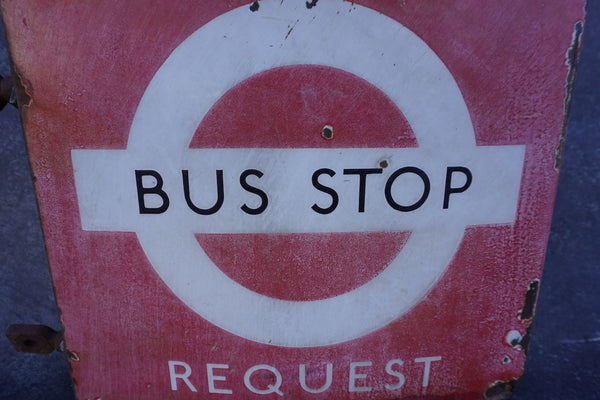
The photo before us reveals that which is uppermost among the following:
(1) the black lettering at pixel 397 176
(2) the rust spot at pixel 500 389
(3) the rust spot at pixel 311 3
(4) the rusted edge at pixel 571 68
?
(3) the rust spot at pixel 311 3

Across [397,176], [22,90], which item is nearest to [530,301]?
[397,176]

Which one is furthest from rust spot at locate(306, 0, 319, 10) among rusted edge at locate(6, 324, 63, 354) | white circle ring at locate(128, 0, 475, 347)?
rusted edge at locate(6, 324, 63, 354)

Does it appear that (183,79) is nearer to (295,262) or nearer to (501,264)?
(295,262)

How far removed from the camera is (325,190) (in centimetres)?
58

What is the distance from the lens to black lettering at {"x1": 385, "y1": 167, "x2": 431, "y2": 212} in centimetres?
57

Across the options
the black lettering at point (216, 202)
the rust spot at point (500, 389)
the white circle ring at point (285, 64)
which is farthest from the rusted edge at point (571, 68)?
the black lettering at point (216, 202)

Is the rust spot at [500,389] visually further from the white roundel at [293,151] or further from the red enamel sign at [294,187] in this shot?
the white roundel at [293,151]

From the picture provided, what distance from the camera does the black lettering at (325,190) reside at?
1.87 ft

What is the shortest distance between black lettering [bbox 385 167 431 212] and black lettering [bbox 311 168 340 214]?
0.07 meters

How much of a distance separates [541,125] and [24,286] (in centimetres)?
115

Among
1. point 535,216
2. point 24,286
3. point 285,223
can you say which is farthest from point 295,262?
point 24,286

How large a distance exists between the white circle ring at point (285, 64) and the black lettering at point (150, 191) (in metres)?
0.02

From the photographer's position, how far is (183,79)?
0.54 meters

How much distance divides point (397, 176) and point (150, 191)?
33 centimetres
